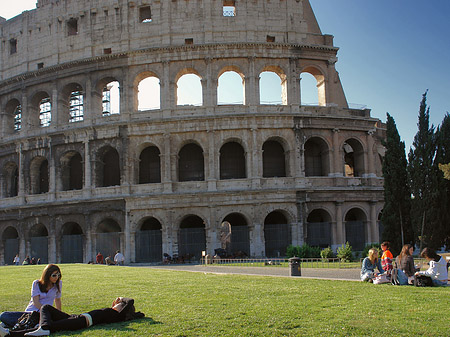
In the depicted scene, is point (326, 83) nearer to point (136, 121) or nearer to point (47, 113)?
point (136, 121)

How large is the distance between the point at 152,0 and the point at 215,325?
2848 centimetres

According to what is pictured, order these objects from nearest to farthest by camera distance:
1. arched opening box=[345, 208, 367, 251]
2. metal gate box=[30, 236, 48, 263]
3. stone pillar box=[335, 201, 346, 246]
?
stone pillar box=[335, 201, 346, 246]
arched opening box=[345, 208, 367, 251]
metal gate box=[30, 236, 48, 263]

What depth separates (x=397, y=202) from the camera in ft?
81.1

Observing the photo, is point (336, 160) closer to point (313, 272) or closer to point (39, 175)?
point (313, 272)

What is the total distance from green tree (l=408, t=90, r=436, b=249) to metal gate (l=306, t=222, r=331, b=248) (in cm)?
696

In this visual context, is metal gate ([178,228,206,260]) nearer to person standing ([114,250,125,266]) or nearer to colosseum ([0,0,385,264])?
colosseum ([0,0,385,264])

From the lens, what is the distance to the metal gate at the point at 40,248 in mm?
31547

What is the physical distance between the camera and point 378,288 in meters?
11.3

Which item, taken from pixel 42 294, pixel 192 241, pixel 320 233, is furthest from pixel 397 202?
pixel 42 294

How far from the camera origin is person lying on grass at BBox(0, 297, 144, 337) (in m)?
7.11

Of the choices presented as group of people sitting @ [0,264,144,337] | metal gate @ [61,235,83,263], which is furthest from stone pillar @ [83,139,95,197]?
group of people sitting @ [0,264,144,337]

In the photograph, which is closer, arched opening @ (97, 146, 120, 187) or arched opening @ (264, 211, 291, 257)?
arched opening @ (264, 211, 291, 257)

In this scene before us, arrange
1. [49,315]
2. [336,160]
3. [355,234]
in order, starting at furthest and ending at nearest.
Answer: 1. [355,234]
2. [336,160]
3. [49,315]

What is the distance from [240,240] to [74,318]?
21944mm
